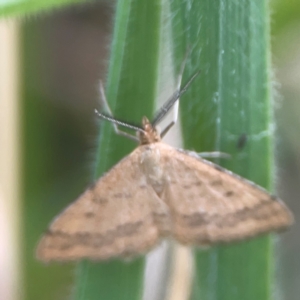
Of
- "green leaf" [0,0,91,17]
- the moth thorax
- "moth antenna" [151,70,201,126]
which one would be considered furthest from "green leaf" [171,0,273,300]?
Answer: "green leaf" [0,0,91,17]

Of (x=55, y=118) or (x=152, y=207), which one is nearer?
(x=152, y=207)

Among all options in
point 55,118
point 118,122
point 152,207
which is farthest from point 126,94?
point 55,118

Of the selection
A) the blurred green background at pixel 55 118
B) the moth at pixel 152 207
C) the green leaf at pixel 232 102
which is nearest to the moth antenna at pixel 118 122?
the moth at pixel 152 207

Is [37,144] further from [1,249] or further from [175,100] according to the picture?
[175,100]

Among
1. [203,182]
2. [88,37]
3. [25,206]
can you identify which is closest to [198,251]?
[203,182]

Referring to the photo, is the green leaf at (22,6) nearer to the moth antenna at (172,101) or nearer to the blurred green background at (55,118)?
the moth antenna at (172,101)

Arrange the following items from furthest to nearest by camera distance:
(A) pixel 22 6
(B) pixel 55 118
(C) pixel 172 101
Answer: (B) pixel 55 118 → (C) pixel 172 101 → (A) pixel 22 6

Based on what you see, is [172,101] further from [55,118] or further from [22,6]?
[55,118]
